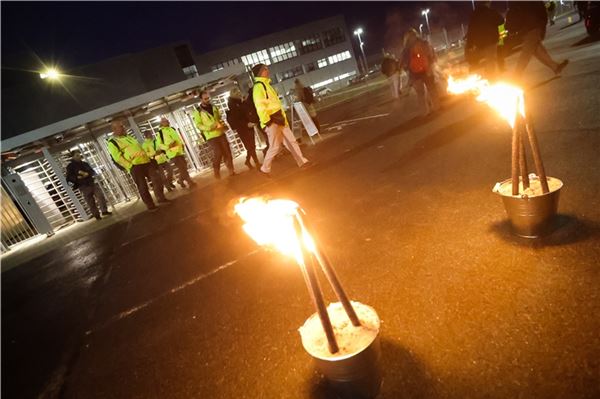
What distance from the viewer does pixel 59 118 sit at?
2478cm

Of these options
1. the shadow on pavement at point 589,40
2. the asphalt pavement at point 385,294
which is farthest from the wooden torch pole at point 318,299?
the shadow on pavement at point 589,40

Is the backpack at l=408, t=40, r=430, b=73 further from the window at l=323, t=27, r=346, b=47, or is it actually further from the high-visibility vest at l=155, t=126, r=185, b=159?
the window at l=323, t=27, r=346, b=47

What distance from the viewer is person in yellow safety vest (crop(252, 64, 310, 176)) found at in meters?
7.35

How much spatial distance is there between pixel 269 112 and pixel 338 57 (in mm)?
76354

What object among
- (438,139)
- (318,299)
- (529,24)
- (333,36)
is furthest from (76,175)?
(333,36)

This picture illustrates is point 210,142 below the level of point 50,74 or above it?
below

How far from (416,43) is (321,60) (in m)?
72.6

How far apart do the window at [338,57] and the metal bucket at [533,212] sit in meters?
80.0

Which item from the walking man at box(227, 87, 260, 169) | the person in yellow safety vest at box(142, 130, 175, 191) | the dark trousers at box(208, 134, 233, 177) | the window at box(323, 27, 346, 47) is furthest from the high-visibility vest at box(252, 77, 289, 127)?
the window at box(323, 27, 346, 47)

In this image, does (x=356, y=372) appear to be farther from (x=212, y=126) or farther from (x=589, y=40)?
(x=589, y=40)

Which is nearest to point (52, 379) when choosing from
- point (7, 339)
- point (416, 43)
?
point (7, 339)

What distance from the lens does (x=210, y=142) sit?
416 inches

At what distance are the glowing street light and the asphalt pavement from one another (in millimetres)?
25794

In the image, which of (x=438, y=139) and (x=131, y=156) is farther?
(x=131, y=156)
